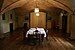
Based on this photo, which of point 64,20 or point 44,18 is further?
point 44,18

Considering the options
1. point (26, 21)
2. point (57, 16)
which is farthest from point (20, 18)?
point (57, 16)

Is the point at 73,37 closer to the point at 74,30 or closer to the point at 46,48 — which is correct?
the point at 74,30

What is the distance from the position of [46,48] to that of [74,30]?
13.2 feet

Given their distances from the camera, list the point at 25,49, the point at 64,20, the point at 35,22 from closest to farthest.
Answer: the point at 25,49
the point at 64,20
the point at 35,22

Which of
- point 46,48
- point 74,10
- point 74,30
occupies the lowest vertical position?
point 46,48

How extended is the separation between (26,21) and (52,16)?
148 inches

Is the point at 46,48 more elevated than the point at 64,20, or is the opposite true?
the point at 64,20

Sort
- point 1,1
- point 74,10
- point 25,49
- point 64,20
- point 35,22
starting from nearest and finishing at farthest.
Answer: point 25,49, point 1,1, point 74,10, point 64,20, point 35,22

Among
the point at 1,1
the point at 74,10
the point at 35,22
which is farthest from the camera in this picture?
the point at 35,22

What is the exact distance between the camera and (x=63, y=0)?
10.5 meters

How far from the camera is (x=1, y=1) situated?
10078mm

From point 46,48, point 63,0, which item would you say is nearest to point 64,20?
point 63,0

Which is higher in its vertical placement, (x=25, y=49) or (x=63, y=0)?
(x=63, y=0)

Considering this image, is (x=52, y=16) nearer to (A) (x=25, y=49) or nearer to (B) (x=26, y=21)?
(B) (x=26, y=21)
